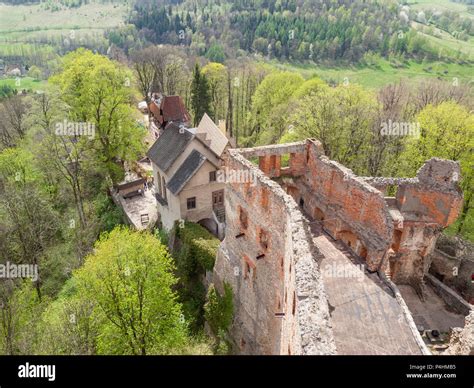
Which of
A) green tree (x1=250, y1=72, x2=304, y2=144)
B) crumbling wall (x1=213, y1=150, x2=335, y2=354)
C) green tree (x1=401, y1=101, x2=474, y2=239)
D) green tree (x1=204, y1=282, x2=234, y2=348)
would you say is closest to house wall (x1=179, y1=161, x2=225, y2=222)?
crumbling wall (x1=213, y1=150, x2=335, y2=354)

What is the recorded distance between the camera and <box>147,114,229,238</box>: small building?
100 ft

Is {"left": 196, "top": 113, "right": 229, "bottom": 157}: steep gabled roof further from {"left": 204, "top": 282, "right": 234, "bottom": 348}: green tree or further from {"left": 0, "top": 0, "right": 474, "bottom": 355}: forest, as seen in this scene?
{"left": 204, "top": 282, "right": 234, "bottom": 348}: green tree

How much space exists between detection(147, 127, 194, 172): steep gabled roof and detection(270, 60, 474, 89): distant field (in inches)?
2337

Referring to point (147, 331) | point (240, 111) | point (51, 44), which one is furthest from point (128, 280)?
point (51, 44)

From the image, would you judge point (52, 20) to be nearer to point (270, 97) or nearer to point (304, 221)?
point (270, 97)

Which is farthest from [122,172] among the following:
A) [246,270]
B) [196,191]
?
[246,270]

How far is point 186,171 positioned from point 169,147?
12.0 ft

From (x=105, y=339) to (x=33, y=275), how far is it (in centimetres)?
1272

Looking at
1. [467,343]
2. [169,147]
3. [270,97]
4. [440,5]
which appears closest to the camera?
[467,343]

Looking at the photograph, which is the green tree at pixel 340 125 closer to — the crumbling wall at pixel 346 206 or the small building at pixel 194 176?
the small building at pixel 194 176

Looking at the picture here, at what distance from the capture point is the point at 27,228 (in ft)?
103

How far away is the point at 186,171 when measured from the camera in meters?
30.5
